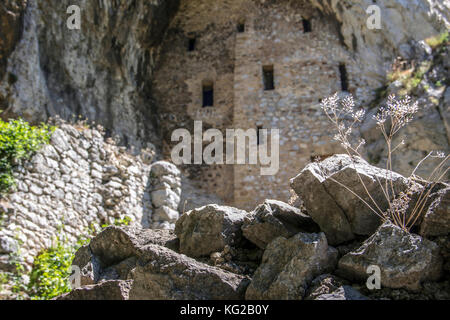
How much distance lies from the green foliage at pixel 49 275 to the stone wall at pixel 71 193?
0.15 m

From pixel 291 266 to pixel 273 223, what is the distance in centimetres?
59

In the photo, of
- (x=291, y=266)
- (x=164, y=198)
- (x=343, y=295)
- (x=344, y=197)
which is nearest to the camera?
(x=343, y=295)

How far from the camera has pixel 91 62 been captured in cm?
1073

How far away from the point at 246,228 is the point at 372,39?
979cm

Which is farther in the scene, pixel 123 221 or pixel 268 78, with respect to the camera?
pixel 268 78

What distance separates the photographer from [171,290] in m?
3.10

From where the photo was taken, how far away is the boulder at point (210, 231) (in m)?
3.83

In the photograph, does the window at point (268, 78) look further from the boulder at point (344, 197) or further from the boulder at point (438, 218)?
the boulder at point (438, 218)

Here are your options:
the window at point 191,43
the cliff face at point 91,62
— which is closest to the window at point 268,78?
the window at point 191,43

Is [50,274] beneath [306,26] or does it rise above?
beneath

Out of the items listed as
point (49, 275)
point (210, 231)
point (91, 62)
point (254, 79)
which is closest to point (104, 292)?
point (210, 231)

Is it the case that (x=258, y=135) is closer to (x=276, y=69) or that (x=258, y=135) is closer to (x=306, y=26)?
A: (x=276, y=69)

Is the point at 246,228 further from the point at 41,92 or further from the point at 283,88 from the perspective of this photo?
the point at 283,88

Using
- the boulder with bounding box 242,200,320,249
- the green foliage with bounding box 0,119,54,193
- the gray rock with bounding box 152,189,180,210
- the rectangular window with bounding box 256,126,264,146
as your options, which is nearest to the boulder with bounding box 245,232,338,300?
the boulder with bounding box 242,200,320,249
